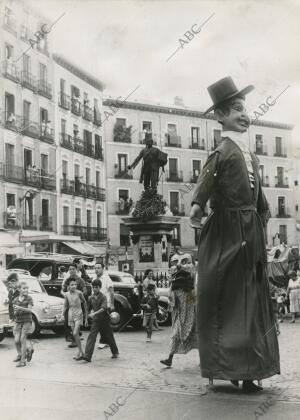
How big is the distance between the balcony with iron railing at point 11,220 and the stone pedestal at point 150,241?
9.70 m

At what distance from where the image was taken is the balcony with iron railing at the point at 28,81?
91.3ft

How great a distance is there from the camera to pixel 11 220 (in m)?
27.2

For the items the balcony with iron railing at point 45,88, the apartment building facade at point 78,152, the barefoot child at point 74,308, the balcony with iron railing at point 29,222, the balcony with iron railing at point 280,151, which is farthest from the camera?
the balcony with iron railing at point 280,151

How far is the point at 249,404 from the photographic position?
502 cm

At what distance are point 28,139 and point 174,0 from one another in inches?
962

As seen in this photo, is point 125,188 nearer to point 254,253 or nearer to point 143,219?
point 143,219

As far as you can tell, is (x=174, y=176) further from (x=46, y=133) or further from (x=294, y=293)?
(x=294, y=293)

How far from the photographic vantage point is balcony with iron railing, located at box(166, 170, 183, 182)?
4906 cm

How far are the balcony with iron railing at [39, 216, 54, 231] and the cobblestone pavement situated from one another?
20.3m

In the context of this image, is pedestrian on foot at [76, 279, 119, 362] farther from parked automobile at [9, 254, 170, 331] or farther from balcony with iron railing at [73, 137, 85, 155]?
balcony with iron railing at [73, 137, 85, 155]

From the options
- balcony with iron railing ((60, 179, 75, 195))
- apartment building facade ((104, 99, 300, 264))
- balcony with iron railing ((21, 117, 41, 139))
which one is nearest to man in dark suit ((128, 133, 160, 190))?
balcony with iron railing ((21, 117, 41, 139))

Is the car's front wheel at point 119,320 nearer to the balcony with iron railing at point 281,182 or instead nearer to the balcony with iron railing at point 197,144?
the balcony with iron railing at point 281,182

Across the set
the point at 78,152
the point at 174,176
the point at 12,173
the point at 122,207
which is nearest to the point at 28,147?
the point at 12,173

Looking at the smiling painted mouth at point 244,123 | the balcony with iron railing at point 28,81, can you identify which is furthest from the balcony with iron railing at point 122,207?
the smiling painted mouth at point 244,123
